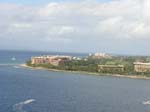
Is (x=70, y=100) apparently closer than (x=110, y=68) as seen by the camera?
Yes

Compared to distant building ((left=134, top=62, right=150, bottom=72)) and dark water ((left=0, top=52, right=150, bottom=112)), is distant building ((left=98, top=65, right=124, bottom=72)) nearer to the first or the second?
distant building ((left=134, top=62, right=150, bottom=72))

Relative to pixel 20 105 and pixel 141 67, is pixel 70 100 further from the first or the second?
pixel 141 67

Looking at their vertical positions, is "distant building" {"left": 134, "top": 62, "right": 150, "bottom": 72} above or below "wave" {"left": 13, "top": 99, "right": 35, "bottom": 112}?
above

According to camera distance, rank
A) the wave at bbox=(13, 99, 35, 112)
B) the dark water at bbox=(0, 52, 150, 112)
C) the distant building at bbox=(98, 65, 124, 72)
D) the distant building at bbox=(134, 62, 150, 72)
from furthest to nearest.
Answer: the distant building at bbox=(134, 62, 150, 72), the distant building at bbox=(98, 65, 124, 72), the dark water at bbox=(0, 52, 150, 112), the wave at bbox=(13, 99, 35, 112)

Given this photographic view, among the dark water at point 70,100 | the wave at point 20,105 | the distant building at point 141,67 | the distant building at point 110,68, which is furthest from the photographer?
the distant building at point 141,67

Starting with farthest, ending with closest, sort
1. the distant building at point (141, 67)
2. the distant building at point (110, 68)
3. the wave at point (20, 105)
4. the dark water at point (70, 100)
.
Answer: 1. the distant building at point (141, 67)
2. the distant building at point (110, 68)
3. the dark water at point (70, 100)
4. the wave at point (20, 105)

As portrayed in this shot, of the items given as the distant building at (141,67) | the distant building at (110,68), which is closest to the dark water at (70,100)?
the distant building at (110,68)

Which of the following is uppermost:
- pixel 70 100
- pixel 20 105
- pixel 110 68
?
pixel 110 68

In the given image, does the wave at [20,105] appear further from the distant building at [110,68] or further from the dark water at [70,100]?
Result: the distant building at [110,68]

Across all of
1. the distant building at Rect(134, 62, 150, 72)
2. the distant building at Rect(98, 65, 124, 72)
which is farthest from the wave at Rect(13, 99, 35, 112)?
the distant building at Rect(134, 62, 150, 72)

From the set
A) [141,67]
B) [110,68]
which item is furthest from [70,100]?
[141,67]

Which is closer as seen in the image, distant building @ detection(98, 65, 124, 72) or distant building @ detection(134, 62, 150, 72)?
distant building @ detection(98, 65, 124, 72)
